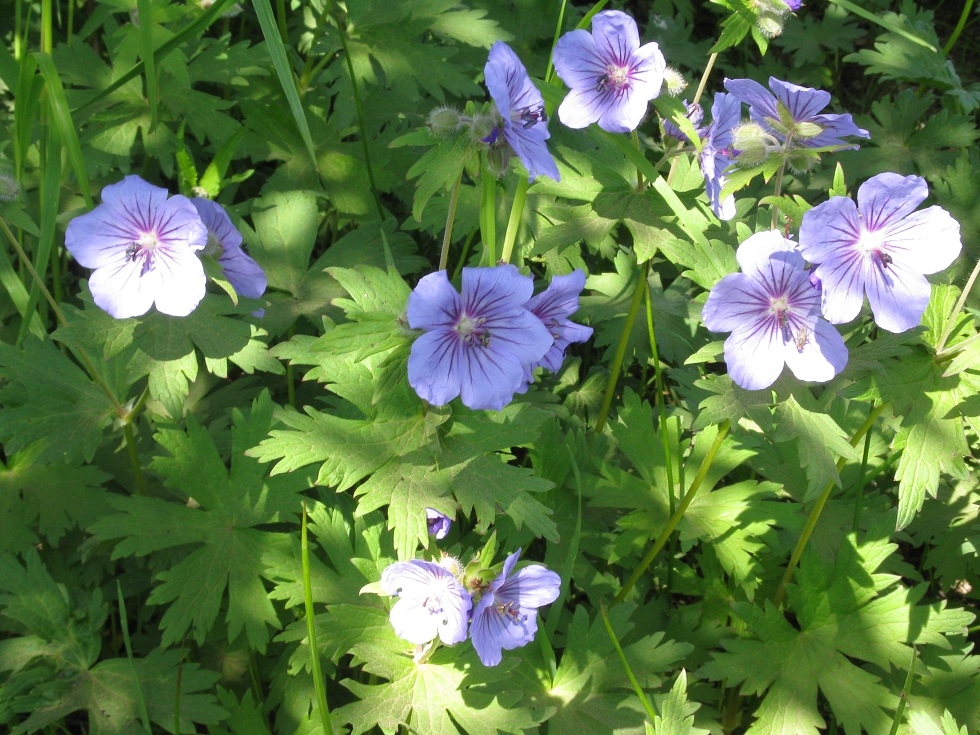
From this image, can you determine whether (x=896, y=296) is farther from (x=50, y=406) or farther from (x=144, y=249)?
(x=50, y=406)

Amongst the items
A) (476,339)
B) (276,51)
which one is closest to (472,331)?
(476,339)

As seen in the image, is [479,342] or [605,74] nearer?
[479,342]

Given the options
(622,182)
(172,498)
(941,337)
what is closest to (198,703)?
(172,498)

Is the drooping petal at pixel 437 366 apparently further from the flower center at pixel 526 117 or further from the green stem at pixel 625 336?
the green stem at pixel 625 336

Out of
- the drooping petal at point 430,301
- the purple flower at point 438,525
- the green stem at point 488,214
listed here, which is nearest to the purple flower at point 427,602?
the purple flower at point 438,525

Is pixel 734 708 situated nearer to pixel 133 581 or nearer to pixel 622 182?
pixel 622 182

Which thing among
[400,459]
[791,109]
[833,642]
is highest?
[791,109]

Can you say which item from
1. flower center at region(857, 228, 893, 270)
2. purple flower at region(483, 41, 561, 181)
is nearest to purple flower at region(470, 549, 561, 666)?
purple flower at region(483, 41, 561, 181)
